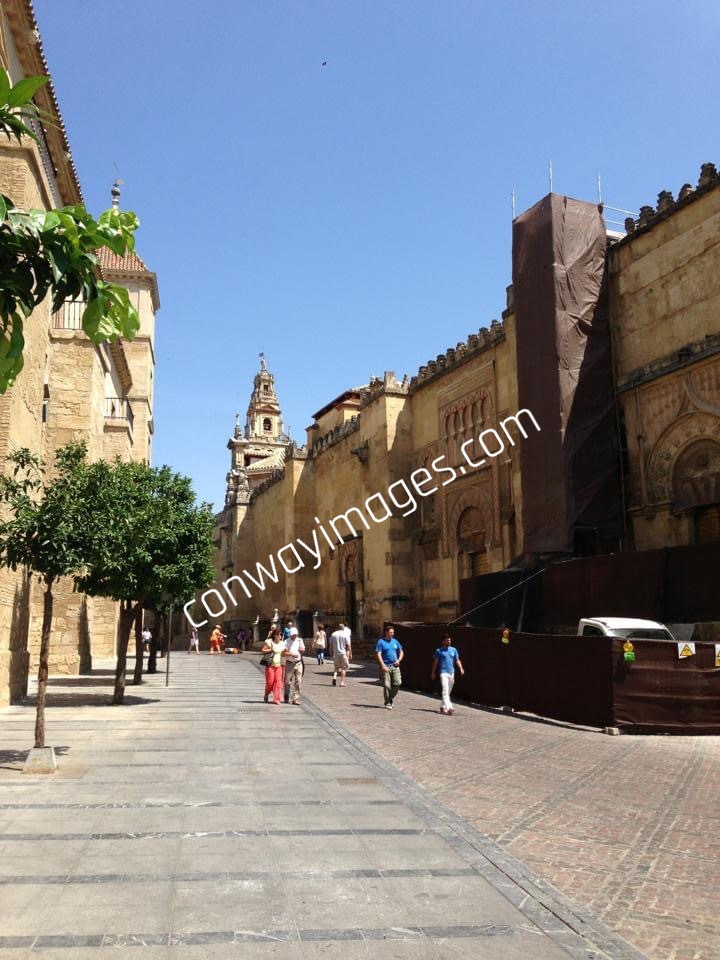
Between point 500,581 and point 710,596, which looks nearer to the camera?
point 710,596

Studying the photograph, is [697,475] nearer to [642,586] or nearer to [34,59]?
[642,586]

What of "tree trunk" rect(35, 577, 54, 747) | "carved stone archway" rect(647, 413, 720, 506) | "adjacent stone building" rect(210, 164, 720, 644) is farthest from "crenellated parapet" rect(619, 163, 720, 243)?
"tree trunk" rect(35, 577, 54, 747)

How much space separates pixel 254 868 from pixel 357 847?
878 mm

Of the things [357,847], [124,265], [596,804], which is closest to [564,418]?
[596,804]

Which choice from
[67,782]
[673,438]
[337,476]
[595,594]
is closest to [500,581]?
[595,594]

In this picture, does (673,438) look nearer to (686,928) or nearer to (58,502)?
(58,502)

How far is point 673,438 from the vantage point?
19.5 m

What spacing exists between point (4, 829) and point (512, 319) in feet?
70.5

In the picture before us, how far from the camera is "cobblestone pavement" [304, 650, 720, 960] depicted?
5.03 meters

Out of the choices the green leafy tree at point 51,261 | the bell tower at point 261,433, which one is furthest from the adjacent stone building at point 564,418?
the bell tower at point 261,433

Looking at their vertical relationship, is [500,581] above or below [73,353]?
below

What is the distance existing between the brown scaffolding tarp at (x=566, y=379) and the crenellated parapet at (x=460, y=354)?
3.42 meters

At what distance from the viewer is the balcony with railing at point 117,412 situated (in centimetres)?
2902

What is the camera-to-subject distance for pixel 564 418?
21.3m
